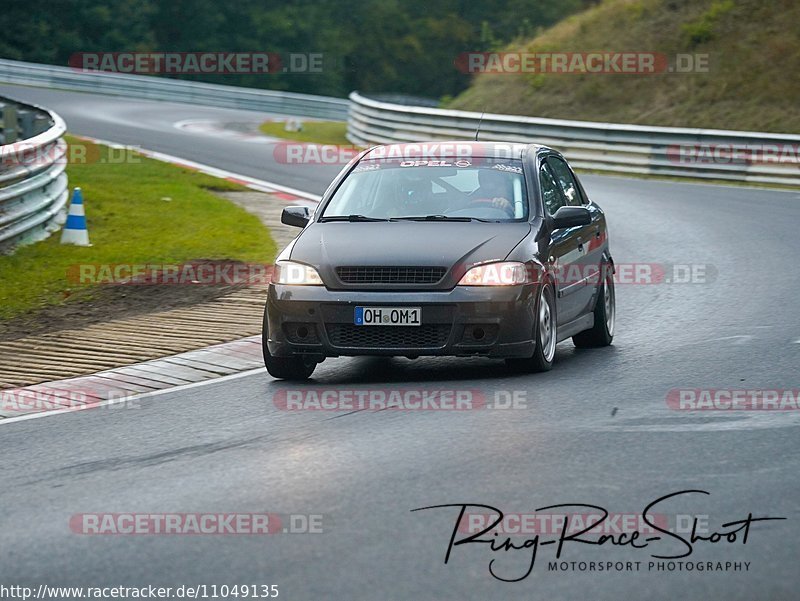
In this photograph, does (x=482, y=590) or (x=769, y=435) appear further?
(x=769, y=435)

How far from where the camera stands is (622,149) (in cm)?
2903

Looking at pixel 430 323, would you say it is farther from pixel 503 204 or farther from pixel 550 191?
pixel 550 191

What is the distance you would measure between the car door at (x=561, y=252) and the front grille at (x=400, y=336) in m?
1.16

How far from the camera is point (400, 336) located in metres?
9.59

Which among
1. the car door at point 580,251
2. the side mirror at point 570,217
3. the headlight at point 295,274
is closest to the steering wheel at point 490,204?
the side mirror at point 570,217

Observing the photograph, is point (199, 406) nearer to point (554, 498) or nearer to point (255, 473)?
point (255, 473)

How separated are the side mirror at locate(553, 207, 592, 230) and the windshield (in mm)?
239

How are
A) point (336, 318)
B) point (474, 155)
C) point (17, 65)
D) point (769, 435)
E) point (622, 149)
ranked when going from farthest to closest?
1. point (17, 65)
2. point (622, 149)
3. point (474, 155)
4. point (336, 318)
5. point (769, 435)

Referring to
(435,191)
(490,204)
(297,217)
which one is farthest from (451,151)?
(297,217)

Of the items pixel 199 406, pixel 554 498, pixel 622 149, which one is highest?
pixel 554 498

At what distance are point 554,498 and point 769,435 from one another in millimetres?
1889

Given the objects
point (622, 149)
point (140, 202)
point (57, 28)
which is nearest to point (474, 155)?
point (140, 202)

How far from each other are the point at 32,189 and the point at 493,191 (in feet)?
23.9

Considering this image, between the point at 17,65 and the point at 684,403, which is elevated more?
the point at 684,403
